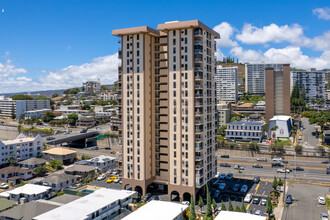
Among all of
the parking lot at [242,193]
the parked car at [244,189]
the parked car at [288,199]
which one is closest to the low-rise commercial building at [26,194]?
the parking lot at [242,193]

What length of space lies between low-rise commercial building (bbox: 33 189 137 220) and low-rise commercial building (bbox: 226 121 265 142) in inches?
2062

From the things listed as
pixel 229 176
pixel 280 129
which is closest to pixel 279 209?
pixel 229 176

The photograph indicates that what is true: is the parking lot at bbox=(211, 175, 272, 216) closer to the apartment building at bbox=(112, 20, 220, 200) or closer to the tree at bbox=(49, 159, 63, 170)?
the apartment building at bbox=(112, 20, 220, 200)

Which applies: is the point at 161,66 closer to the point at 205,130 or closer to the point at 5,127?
the point at 205,130

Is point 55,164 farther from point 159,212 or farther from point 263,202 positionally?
point 263,202

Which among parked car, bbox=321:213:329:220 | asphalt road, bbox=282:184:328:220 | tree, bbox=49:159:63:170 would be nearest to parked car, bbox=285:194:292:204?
asphalt road, bbox=282:184:328:220

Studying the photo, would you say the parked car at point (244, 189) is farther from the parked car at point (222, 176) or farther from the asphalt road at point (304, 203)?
the parked car at point (222, 176)

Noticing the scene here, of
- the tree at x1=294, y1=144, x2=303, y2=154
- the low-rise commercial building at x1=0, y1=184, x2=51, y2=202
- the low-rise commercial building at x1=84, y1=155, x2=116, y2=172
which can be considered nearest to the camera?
the low-rise commercial building at x1=0, y1=184, x2=51, y2=202

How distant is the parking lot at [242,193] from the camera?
4773cm

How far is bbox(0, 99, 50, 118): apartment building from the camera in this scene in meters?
170

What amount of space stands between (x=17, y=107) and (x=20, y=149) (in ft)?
327

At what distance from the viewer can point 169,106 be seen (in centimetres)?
4984

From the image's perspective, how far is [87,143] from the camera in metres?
107

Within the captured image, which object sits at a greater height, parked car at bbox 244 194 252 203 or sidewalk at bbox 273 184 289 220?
parked car at bbox 244 194 252 203
